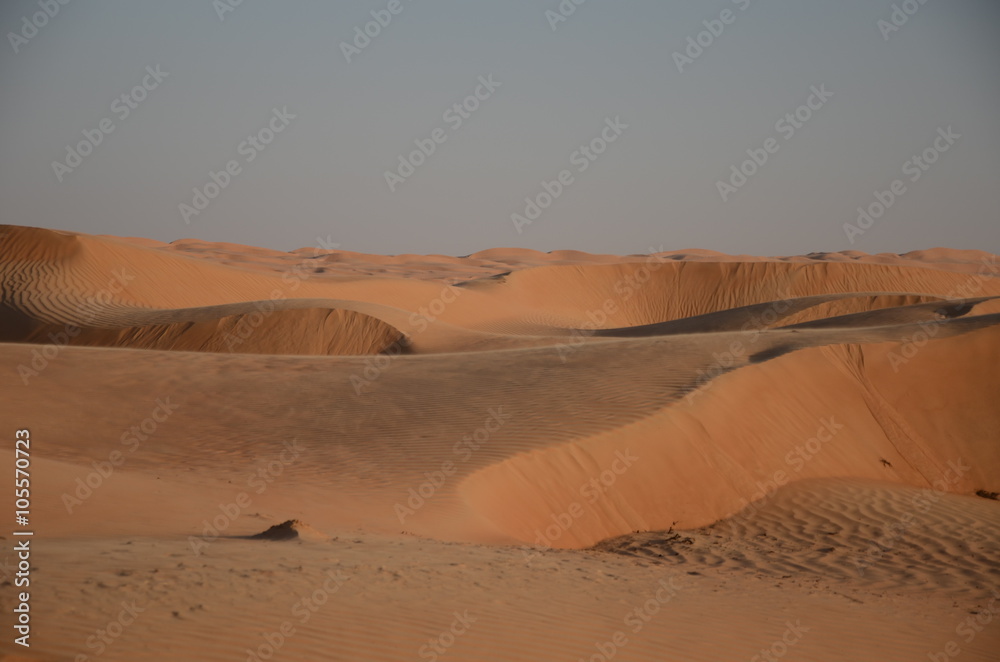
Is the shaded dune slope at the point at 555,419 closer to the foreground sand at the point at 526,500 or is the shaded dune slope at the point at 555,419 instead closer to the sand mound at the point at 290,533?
the foreground sand at the point at 526,500

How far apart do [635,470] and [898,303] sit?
89.3 ft

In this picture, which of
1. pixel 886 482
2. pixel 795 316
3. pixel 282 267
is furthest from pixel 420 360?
pixel 282 267

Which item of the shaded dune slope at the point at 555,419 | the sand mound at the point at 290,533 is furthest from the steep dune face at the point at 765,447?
the sand mound at the point at 290,533

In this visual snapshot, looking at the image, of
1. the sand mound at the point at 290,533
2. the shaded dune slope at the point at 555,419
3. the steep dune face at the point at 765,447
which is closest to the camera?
the sand mound at the point at 290,533

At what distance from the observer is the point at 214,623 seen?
4.88 m

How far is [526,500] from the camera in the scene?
1063 cm

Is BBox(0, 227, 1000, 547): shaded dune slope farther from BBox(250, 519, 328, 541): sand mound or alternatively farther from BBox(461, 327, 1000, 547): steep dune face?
BBox(250, 519, 328, 541): sand mound

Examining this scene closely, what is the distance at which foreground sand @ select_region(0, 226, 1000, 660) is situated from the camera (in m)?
5.44

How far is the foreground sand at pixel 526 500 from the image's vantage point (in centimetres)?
544

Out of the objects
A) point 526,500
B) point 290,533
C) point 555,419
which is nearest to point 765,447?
point 555,419

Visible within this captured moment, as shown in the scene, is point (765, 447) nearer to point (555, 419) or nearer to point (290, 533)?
point (555, 419)

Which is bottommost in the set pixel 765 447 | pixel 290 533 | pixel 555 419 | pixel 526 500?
pixel 765 447

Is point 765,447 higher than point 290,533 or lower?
lower

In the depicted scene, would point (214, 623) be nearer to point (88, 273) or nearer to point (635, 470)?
point (635, 470)
